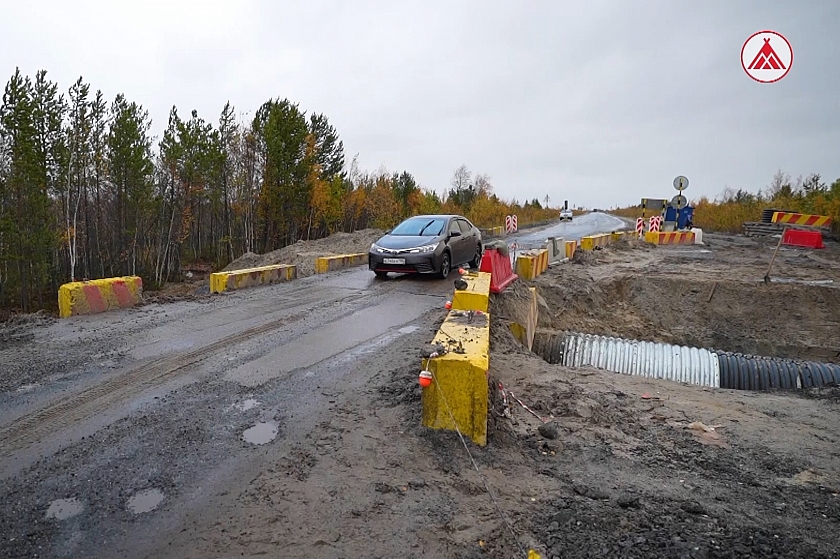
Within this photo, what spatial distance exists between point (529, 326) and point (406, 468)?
6392 mm

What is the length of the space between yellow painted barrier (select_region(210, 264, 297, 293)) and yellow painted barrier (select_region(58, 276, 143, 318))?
5.74 ft

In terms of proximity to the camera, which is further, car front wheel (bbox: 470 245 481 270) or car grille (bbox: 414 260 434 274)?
car front wheel (bbox: 470 245 481 270)

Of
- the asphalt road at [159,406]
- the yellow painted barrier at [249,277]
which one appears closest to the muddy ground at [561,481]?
the asphalt road at [159,406]

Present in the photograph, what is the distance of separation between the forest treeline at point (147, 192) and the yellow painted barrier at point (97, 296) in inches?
1090

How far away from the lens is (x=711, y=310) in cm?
1400

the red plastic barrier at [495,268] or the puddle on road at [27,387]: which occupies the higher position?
the red plastic barrier at [495,268]

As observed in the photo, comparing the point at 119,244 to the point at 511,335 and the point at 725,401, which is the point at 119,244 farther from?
the point at 725,401

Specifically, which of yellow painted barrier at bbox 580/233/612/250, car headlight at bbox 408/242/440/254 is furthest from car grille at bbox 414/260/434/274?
yellow painted barrier at bbox 580/233/612/250

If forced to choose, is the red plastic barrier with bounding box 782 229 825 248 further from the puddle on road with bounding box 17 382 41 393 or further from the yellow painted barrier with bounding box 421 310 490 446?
the puddle on road with bounding box 17 382 41 393

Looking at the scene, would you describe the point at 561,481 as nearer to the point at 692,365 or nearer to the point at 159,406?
the point at 159,406

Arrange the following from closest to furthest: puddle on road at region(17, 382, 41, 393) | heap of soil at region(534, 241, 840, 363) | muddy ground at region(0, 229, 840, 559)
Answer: muddy ground at region(0, 229, 840, 559) → puddle on road at region(17, 382, 41, 393) → heap of soil at region(534, 241, 840, 363)

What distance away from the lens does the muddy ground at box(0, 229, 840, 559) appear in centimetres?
280

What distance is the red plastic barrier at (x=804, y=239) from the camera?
79.1 feet

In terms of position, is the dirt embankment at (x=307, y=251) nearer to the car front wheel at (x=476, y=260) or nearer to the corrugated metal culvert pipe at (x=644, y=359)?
the car front wheel at (x=476, y=260)
